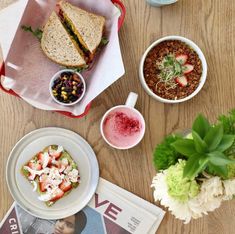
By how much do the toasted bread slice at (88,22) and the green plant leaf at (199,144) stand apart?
1.37 feet

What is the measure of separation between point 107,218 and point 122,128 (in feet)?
0.77

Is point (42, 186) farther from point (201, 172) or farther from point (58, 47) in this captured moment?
point (201, 172)

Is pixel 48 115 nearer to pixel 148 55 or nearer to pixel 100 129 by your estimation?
pixel 100 129

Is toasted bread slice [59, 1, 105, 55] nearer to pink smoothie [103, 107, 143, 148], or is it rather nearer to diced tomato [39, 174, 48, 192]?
pink smoothie [103, 107, 143, 148]

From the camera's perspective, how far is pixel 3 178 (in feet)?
3.33

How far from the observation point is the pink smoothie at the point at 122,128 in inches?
39.4

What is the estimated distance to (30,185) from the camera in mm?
1017

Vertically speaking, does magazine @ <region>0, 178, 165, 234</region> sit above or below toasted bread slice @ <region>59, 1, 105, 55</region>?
below

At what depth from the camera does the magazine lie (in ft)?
3.35

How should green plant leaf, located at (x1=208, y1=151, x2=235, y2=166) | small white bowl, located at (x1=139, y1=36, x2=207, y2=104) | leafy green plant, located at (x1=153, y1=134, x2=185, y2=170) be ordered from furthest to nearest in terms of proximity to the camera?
small white bowl, located at (x1=139, y1=36, x2=207, y2=104)
leafy green plant, located at (x1=153, y1=134, x2=185, y2=170)
green plant leaf, located at (x1=208, y1=151, x2=235, y2=166)

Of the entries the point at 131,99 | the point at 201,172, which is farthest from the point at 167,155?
the point at 131,99

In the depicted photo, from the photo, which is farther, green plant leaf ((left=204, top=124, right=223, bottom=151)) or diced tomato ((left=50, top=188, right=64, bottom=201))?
diced tomato ((left=50, top=188, right=64, bottom=201))

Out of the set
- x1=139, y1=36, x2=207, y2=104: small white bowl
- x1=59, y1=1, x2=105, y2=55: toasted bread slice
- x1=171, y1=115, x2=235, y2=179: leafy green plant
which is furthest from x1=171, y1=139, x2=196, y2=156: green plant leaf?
x1=59, y1=1, x2=105, y2=55: toasted bread slice

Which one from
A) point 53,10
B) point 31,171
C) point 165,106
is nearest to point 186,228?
point 165,106
